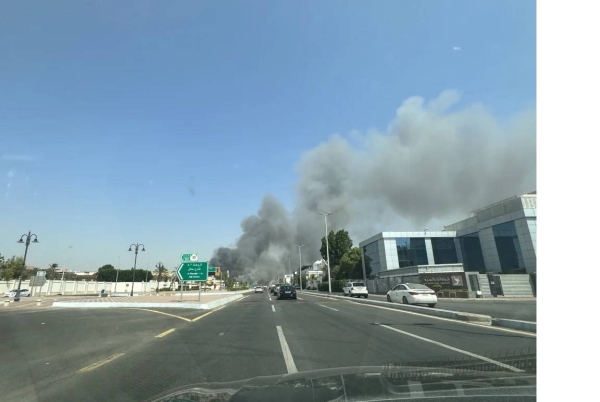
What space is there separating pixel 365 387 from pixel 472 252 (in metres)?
67.9

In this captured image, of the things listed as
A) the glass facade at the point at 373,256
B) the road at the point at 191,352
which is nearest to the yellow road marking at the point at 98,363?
the road at the point at 191,352

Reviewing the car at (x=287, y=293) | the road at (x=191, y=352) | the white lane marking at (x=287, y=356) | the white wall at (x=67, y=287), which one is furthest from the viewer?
the white wall at (x=67, y=287)

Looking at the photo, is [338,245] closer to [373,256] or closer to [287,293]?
[373,256]

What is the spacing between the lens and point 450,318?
49.8ft

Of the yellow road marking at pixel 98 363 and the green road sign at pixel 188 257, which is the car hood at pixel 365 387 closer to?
the yellow road marking at pixel 98 363

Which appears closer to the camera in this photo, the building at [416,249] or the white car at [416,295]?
the white car at [416,295]

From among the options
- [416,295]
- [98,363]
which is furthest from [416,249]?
[98,363]

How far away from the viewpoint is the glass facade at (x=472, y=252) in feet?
204

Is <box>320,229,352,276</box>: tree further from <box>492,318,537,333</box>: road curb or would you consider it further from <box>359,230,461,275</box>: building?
<box>492,318,537,333</box>: road curb

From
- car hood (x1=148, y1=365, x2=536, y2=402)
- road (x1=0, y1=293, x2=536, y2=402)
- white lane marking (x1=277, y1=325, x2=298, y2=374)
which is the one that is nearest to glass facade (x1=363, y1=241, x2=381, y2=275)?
road (x1=0, y1=293, x2=536, y2=402)
